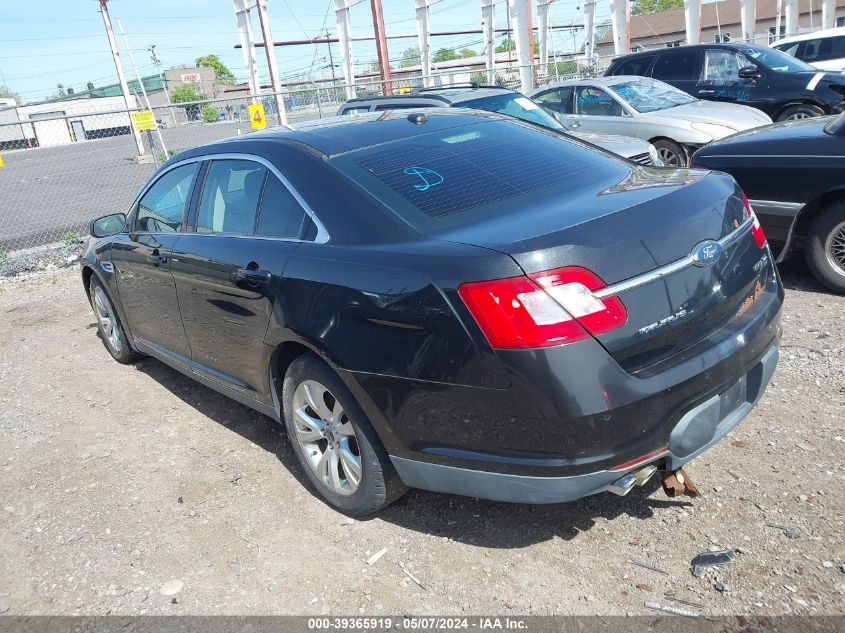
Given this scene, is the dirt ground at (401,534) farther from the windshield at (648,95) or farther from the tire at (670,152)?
the windshield at (648,95)

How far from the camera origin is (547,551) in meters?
2.92

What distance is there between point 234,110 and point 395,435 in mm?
20493

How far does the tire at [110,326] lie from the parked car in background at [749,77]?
10.5 meters

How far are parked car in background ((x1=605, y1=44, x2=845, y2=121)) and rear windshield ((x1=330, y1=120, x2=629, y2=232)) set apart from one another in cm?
962

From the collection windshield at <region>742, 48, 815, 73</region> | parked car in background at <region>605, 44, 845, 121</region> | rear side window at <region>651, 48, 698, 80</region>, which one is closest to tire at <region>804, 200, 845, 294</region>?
parked car in background at <region>605, 44, 845, 121</region>

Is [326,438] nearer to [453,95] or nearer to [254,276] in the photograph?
[254,276]

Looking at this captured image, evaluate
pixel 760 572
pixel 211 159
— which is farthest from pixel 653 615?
pixel 211 159

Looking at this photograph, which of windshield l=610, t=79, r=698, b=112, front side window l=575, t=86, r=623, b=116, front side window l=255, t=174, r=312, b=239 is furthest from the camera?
front side window l=575, t=86, r=623, b=116

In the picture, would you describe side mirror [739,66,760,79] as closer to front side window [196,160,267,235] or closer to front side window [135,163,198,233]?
front side window [135,163,198,233]

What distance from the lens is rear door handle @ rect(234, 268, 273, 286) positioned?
3285 mm

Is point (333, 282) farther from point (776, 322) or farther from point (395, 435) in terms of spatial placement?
point (776, 322)

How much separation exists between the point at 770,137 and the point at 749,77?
282 inches

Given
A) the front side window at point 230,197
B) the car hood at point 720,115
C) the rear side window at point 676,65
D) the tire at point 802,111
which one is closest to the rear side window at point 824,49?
the rear side window at point 676,65

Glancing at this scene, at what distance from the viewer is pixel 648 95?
35.1 ft
